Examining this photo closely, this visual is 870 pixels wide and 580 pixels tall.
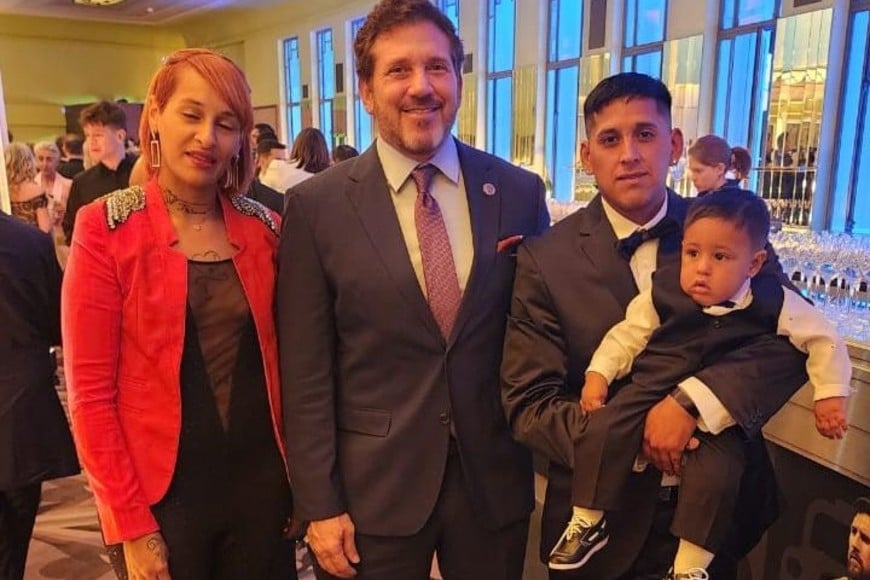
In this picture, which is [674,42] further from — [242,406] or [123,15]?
[123,15]

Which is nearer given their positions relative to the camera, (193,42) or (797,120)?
(797,120)

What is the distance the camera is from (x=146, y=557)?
148 cm

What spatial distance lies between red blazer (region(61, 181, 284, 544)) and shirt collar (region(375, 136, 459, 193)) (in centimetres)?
40

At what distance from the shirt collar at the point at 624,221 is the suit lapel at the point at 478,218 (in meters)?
0.25

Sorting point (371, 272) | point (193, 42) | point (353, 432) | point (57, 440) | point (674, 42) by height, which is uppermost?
point (193, 42)

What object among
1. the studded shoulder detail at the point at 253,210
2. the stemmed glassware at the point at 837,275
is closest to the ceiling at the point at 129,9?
the stemmed glassware at the point at 837,275

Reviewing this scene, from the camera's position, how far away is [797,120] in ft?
25.0

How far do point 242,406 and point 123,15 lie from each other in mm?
20897

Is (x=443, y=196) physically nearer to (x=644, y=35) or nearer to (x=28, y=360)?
(x=28, y=360)

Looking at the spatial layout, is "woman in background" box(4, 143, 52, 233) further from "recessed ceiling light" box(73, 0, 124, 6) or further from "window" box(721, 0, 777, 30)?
"recessed ceiling light" box(73, 0, 124, 6)

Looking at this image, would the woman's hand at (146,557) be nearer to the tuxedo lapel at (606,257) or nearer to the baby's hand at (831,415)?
the tuxedo lapel at (606,257)

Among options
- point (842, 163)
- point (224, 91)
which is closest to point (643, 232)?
point (224, 91)

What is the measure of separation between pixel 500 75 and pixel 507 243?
447 inches

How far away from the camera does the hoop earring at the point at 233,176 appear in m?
1.62
